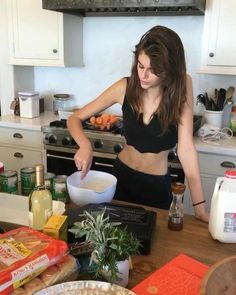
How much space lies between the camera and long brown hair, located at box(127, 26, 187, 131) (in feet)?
4.91

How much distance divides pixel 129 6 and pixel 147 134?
114cm

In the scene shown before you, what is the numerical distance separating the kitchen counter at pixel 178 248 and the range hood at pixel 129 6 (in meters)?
1.63

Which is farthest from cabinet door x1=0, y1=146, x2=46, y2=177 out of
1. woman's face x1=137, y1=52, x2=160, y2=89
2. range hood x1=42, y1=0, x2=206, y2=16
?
woman's face x1=137, y1=52, x2=160, y2=89

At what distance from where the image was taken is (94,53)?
10.5 feet

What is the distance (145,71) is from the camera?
1.52 m

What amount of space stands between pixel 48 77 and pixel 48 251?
9.08ft

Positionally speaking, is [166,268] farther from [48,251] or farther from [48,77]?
[48,77]

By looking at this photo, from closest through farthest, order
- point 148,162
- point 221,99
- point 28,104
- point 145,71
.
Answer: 1. point 145,71
2. point 148,162
3. point 221,99
4. point 28,104

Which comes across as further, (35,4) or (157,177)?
(35,4)

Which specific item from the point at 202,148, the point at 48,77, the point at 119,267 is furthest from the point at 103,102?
the point at 48,77

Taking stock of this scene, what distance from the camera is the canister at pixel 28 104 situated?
3141mm

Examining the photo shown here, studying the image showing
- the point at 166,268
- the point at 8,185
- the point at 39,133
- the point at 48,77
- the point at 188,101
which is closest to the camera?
the point at 166,268

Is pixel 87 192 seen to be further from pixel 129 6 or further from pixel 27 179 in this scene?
pixel 129 6

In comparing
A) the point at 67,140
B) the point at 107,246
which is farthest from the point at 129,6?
the point at 107,246
